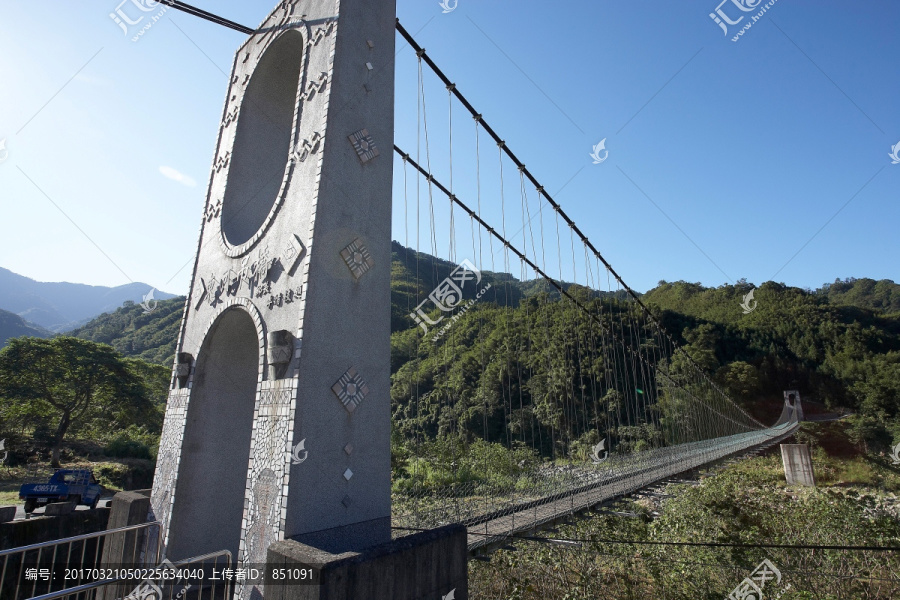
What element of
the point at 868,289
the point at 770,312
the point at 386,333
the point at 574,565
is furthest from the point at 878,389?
the point at 386,333

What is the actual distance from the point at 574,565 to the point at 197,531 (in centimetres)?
613

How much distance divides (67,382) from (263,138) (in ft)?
61.2

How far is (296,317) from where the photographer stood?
3773mm

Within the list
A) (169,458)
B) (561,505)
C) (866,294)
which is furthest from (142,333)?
(866,294)

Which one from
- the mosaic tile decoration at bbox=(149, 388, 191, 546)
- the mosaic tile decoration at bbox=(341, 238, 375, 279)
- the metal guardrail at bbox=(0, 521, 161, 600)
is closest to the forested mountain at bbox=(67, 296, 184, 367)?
the metal guardrail at bbox=(0, 521, 161, 600)

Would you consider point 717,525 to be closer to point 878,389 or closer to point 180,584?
point 180,584

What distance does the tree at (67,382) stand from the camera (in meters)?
17.2

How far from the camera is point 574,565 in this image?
25.9 ft

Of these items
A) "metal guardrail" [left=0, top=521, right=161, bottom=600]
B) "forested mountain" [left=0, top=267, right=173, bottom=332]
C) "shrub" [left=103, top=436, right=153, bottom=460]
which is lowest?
"metal guardrail" [left=0, top=521, right=161, bottom=600]

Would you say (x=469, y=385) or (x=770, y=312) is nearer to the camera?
(x=469, y=385)

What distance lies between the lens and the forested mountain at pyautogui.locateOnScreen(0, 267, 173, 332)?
380 ft

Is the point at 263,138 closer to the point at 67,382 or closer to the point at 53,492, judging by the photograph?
the point at 53,492

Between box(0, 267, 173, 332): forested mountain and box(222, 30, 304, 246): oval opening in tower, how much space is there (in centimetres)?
13129

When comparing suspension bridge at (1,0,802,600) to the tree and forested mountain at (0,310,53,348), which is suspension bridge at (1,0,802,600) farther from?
forested mountain at (0,310,53,348)
